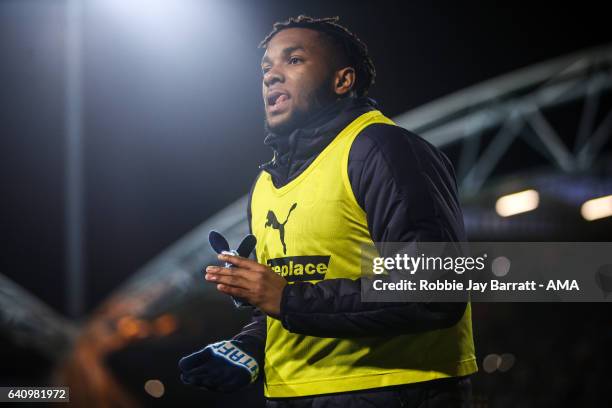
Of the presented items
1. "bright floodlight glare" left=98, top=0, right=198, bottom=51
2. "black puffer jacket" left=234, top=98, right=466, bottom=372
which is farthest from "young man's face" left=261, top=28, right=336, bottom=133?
"bright floodlight glare" left=98, top=0, right=198, bottom=51

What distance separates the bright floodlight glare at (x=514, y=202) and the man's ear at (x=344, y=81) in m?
4.80

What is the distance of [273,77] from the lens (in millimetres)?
2115

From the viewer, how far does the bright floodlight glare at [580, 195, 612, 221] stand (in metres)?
6.66

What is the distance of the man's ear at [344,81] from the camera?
2.10m

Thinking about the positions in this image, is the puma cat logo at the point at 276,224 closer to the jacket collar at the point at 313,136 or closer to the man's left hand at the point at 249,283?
the jacket collar at the point at 313,136

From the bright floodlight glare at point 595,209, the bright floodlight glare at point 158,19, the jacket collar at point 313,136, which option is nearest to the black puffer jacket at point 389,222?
the jacket collar at point 313,136

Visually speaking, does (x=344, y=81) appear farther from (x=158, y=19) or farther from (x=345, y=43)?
(x=158, y=19)

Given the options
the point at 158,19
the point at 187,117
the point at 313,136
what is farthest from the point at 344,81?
the point at 158,19

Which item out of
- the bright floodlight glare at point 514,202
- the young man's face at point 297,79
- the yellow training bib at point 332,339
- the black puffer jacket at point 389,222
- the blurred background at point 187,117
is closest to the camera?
the black puffer jacket at point 389,222

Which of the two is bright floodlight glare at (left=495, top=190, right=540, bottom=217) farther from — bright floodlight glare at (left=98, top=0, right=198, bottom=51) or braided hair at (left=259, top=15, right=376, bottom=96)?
braided hair at (left=259, top=15, right=376, bottom=96)

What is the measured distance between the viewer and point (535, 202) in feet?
22.5

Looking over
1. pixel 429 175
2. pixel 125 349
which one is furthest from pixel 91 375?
pixel 429 175

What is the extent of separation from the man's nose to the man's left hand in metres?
0.66

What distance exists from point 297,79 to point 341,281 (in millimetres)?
689
